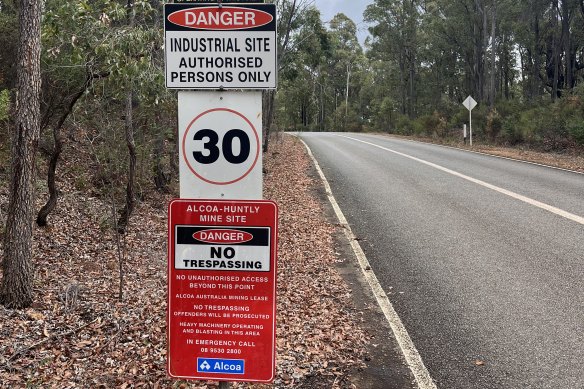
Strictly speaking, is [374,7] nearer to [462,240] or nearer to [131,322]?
[462,240]

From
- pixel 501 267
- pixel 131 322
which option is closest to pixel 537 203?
pixel 501 267

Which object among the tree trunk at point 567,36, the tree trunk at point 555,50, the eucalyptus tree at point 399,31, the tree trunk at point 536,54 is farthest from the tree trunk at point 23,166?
the eucalyptus tree at point 399,31

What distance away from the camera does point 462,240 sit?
7754 millimetres

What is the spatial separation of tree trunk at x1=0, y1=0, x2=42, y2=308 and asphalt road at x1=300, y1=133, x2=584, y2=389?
3.76 m

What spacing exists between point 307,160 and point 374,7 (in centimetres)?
3681

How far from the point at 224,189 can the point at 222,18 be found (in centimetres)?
91

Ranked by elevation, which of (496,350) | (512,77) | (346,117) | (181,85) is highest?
(512,77)

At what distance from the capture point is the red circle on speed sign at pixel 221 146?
277 cm

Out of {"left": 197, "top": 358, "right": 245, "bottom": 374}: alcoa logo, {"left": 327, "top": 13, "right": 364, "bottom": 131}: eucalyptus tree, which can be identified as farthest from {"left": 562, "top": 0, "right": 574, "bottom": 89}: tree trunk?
{"left": 197, "top": 358, "right": 245, "bottom": 374}: alcoa logo

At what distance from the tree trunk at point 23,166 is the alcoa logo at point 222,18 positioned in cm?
273

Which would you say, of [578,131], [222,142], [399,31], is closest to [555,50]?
[399,31]

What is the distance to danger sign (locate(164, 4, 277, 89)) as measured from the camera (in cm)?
275

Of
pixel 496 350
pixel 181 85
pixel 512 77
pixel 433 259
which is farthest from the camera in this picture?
pixel 512 77

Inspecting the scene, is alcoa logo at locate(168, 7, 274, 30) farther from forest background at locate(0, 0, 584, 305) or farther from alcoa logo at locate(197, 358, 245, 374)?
forest background at locate(0, 0, 584, 305)
